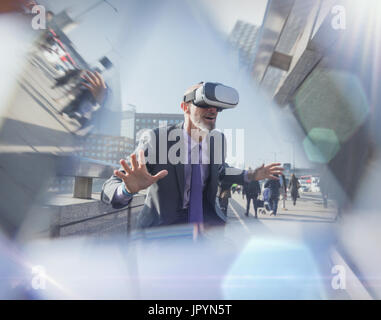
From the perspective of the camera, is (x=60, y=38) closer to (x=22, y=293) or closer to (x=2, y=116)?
(x=2, y=116)

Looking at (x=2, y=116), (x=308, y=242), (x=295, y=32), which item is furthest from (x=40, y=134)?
(x=295, y=32)

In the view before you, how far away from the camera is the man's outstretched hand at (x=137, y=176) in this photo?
1.28 meters

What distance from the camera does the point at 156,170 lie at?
A: 156 centimetres

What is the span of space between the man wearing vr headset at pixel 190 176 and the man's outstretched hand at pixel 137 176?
0.06m

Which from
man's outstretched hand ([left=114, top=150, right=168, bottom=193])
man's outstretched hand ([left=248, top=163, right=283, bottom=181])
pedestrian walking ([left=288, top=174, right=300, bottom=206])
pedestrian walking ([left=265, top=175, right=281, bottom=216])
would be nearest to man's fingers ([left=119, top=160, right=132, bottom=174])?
man's outstretched hand ([left=114, top=150, right=168, bottom=193])

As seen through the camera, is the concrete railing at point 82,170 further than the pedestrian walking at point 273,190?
No

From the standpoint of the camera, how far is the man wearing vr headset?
1480 millimetres

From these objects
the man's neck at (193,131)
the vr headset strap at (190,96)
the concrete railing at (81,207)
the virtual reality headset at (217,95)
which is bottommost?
the concrete railing at (81,207)

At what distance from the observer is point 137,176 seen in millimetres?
1303

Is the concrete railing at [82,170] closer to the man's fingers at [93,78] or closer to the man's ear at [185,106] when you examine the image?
the man's ear at [185,106]

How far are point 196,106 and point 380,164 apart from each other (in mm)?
5422

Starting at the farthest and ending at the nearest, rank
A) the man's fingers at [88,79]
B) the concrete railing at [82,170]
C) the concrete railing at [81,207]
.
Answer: the man's fingers at [88,79]
the concrete railing at [82,170]
the concrete railing at [81,207]

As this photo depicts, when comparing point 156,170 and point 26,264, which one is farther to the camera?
point 26,264

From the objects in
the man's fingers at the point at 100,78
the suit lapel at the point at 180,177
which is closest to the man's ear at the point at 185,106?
the suit lapel at the point at 180,177
